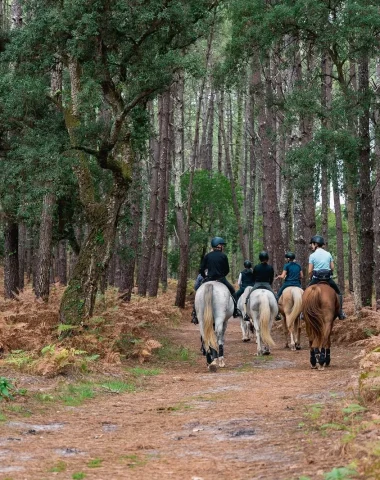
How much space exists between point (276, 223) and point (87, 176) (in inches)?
418

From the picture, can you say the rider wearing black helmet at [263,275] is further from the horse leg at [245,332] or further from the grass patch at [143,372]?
the horse leg at [245,332]

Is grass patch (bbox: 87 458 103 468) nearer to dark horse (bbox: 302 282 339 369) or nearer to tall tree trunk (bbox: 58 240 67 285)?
dark horse (bbox: 302 282 339 369)

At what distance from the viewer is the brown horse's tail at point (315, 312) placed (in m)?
13.0

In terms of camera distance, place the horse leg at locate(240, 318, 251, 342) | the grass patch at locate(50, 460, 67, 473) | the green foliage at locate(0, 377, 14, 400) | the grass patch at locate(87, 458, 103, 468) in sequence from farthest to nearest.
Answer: the horse leg at locate(240, 318, 251, 342), the green foliage at locate(0, 377, 14, 400), the grass patch at locate(87, 458, 103, 468), the grass patch at locate(50, 460, 67, 473)

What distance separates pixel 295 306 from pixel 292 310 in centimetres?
16

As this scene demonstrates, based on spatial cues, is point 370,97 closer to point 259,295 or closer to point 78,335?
point 259,295

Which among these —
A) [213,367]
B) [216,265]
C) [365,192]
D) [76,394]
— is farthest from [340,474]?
[365,192]

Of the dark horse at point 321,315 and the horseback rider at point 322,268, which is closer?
the dark horse at point 321,315

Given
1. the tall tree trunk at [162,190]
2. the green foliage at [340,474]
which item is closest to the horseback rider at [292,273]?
the green foliage at [340,474]

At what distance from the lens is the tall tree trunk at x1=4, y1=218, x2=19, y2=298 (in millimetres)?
22688

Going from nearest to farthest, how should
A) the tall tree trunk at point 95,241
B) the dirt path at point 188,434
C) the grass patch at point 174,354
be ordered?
the dirt path at point 188,434 → the tall tree trunk at point 95,241 → the grass patch at point 174,354

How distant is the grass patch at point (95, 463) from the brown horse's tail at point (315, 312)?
7514mm

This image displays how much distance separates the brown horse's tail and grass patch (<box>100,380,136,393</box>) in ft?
11.9

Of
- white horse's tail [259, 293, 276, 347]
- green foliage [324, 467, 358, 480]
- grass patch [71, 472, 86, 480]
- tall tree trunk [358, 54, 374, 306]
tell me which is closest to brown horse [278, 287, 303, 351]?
white horse's tail [259, 293, 276, 347]
